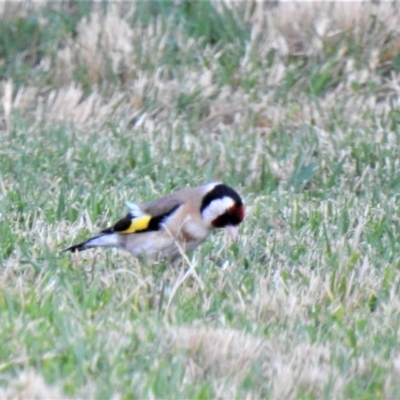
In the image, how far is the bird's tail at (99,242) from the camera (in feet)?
18.1

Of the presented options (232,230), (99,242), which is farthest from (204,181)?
(99,242)

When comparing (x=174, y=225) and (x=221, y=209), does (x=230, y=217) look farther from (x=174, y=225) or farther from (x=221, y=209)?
(x=174, y=225)

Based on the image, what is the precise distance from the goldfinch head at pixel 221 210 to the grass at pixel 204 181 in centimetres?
21

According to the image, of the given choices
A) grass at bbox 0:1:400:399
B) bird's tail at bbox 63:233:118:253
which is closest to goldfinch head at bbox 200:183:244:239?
grass at bbox 0:1:400:399

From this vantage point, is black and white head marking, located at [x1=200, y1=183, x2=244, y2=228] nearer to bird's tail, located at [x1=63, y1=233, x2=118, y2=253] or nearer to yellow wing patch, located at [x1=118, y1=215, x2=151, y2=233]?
yellow wing patch, located at [x1=118, y1=215, x2=151, y2=233]

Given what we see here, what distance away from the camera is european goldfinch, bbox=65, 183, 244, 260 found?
5504 mm

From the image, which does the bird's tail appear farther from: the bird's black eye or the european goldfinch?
the bird's black eye

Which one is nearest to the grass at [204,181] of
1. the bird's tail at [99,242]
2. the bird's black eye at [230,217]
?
the bird's tail at [99,242]

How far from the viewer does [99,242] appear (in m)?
5.54

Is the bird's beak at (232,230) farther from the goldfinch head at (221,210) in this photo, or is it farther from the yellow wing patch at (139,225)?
the yellow wing patch at (139,225)

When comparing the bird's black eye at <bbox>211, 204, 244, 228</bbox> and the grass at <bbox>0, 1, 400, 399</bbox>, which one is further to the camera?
the bird's black eye at <bbox>211, 204, 244, 228</bbox>

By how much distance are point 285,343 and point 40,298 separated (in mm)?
1056

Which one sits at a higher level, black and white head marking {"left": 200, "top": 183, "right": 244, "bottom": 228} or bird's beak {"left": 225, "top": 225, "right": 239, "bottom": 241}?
black and white head marking {"left": 200, "top": 183, "right": 244, "bottom": 228}

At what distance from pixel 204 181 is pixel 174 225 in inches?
75.2
